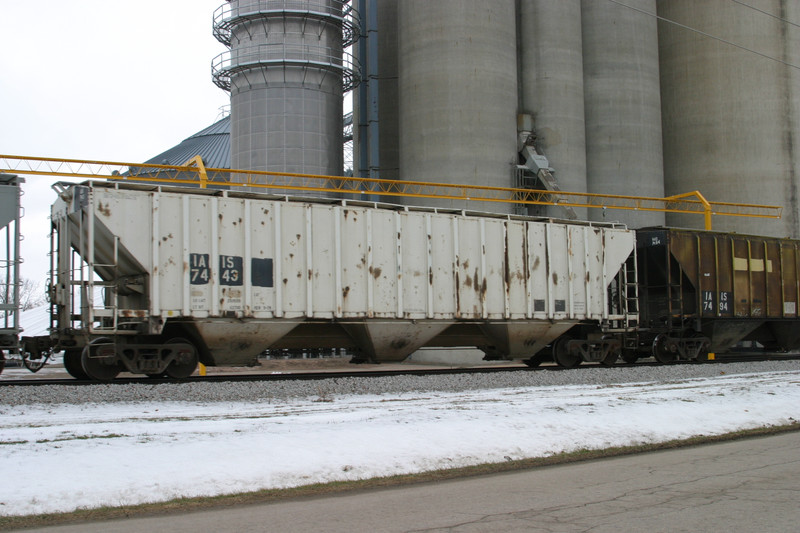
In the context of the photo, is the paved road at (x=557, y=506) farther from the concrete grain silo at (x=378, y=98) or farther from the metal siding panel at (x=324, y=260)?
the concrete grain silo at (x=378, y=98)

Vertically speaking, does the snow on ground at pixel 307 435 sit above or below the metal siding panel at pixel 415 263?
below

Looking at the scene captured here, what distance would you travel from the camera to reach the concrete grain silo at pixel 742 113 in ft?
153

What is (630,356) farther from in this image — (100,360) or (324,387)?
(100,360)

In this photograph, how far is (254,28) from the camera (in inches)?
1727

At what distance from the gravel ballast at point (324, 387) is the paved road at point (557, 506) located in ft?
19.2

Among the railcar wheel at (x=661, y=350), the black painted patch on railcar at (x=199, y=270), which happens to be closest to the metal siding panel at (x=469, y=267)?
the black painted patch on railcar at (x=199, y=270)

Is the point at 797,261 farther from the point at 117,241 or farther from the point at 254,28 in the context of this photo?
the point at 254,28

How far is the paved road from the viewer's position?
559 cm

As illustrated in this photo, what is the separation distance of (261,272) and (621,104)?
34.5m

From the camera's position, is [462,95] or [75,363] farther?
[462,95]

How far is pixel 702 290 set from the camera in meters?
22.9

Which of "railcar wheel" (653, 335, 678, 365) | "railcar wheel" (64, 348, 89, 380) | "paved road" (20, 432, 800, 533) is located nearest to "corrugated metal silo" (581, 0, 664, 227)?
"railcar wheel" (653, 335, 678, 365)

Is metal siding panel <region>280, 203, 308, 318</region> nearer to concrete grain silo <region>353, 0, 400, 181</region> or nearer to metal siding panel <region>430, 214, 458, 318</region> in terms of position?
metal siding panel <region>430, 214, 458, 318</region>

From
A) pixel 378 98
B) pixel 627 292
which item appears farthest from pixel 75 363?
pixel 378 98
